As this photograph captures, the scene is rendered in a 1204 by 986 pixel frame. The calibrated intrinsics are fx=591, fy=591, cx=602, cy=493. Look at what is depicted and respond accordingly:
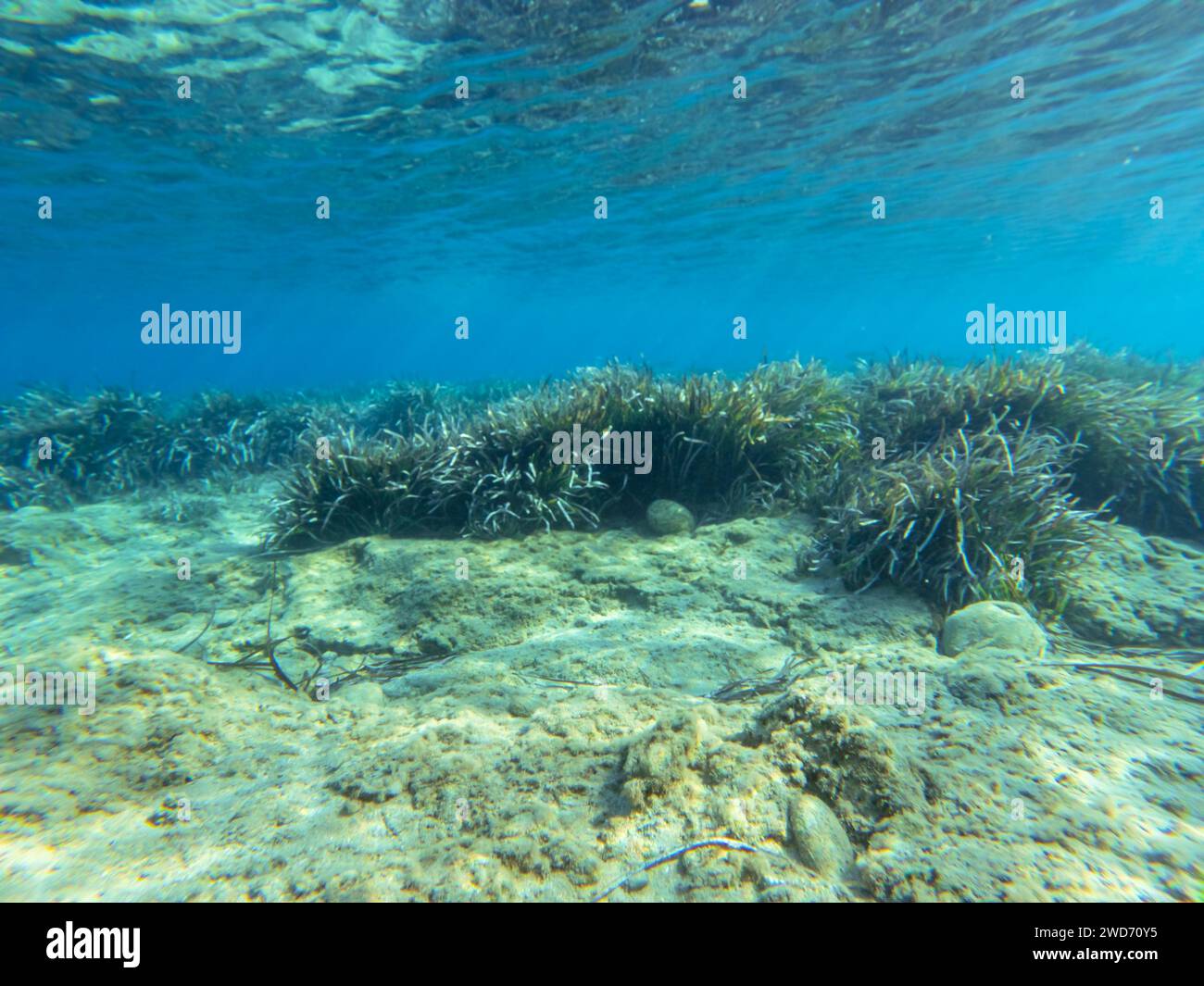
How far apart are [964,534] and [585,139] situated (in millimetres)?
18674

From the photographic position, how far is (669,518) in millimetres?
5988

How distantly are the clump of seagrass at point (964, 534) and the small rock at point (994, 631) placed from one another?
0.45m

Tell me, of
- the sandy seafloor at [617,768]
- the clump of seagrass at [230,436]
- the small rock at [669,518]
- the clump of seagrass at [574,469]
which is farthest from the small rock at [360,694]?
the clump of seagrass at [230,436]

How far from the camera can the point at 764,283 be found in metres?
55.8

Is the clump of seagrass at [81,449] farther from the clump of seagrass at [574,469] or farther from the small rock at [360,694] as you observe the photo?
the small rock at [360,694]

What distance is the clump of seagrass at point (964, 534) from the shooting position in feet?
15.0

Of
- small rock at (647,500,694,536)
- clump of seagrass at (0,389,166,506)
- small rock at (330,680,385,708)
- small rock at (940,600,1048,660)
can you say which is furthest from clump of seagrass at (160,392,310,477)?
small rock at (940,600,1048,660)

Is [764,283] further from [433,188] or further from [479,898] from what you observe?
[479,898]

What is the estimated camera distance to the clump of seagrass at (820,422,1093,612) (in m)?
4.58

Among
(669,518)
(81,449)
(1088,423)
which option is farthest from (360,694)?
(81,449)

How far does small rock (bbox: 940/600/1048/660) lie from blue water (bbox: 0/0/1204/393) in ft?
17.0

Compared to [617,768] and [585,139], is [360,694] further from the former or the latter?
[585,139]

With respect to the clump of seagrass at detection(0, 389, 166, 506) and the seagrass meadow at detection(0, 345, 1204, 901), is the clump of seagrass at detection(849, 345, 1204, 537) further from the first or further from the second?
the clump of seagrass at detection(0, 389, 166, 506)

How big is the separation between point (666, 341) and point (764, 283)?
297 feet
